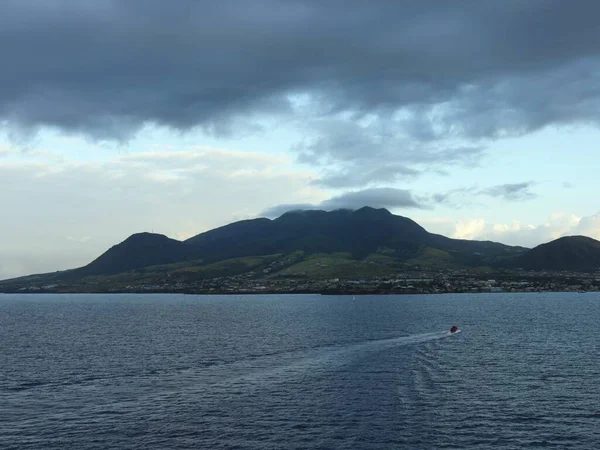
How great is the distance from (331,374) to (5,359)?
8344 cm

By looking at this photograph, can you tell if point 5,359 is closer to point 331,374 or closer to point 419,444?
point 331,374

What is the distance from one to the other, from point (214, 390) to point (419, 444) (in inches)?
1666

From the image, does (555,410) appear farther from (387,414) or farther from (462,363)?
(462,363)

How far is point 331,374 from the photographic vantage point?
375 feet

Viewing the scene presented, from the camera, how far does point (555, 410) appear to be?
282 feet

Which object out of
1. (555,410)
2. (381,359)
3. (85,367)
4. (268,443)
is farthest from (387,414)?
(85,367)

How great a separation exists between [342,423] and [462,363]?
57157 millimetres

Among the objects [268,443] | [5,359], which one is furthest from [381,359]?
[5,359]

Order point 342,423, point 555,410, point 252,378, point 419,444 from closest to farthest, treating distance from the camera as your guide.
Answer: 1. point 419,444
2. point 342,423
3. point 555,410
4. point 252,378

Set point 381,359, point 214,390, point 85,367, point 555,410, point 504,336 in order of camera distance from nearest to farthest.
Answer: point 555,410 → point 214,390 → point 85,367 → point 381,359 → point 504,336

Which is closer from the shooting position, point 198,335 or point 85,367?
point 85,367

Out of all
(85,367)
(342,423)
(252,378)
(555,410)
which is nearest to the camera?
(342,423)

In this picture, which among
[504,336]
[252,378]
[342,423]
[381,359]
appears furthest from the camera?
[504,336]

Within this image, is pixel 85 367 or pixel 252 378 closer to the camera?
pixel 252 378
